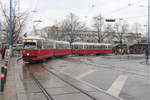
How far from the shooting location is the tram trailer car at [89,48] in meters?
54.0

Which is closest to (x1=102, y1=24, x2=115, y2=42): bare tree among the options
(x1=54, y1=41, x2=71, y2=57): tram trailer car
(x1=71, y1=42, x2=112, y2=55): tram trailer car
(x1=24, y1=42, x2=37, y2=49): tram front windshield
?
(x1=71, y1=42, x2=112, y2=55): tram trailer car

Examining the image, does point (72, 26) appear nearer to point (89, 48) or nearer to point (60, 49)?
point (89, 48)

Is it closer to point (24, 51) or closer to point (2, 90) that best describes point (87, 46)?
point (24, 51)

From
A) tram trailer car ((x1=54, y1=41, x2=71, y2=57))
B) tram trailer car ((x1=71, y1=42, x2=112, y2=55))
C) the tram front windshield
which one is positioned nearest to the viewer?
the tram front windshield

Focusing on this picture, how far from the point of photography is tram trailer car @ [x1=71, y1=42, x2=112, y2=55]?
5400cm

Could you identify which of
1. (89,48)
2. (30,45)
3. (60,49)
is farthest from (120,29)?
(30,45)

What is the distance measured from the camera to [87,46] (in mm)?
55375

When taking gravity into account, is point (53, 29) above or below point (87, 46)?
above

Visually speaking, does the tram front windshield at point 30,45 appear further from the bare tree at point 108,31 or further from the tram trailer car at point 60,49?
the bare tree at point 108,31

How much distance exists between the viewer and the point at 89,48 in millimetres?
55812

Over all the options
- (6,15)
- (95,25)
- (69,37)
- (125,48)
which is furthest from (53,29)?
(6,15)

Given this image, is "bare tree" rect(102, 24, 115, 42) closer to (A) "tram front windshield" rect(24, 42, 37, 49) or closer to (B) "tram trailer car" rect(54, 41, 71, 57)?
(B) "tram trailer car" rect(54, 41, 71, 57)

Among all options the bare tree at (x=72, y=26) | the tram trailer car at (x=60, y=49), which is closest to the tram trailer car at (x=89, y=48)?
the tram trailer car at (x=60, y=49)

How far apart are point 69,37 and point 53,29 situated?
808 centimetres
